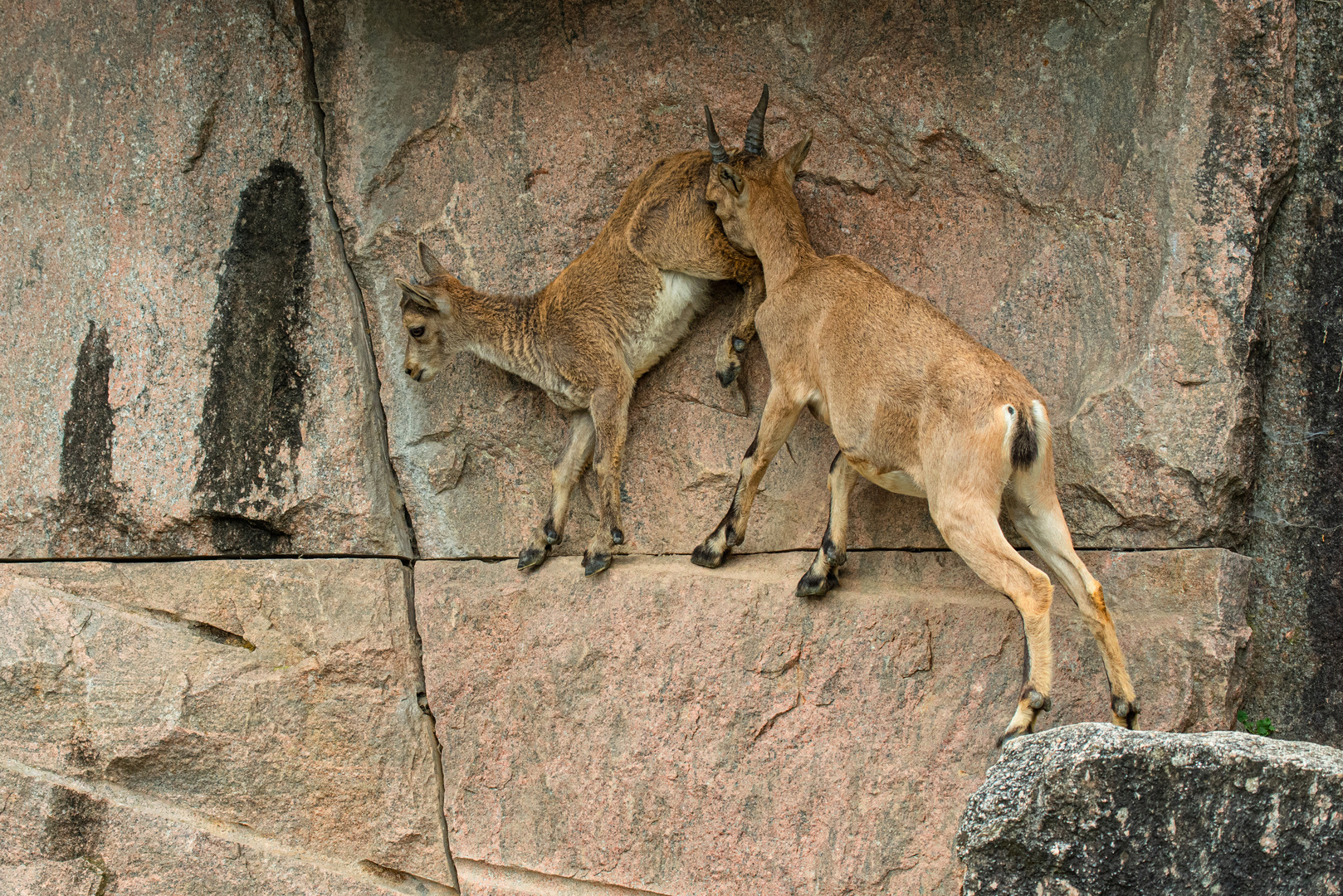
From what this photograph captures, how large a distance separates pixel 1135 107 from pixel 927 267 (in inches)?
42.0

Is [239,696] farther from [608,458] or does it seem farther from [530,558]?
[608,458]

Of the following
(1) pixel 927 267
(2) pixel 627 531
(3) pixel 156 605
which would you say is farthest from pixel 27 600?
(1) pixel 927 267

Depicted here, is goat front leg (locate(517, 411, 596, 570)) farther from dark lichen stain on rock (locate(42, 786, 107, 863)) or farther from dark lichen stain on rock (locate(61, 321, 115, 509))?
dark lichen stain on rock (locate(42, 786, 107, 863))

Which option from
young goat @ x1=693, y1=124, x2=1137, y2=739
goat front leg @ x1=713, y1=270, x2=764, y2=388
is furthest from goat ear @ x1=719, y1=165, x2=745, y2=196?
goat front leg @ x1=713, y1=270, x2=764, y2=388

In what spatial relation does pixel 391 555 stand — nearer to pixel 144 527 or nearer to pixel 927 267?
pixel 144 527

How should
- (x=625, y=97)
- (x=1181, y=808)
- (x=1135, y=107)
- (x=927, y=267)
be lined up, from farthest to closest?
1. (x=625, y=97)
2. (x=927, y=267)
3. (x=1135, y=107)
4. (x=1181, y=808)

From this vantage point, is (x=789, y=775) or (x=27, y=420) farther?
(x=27, y=420)

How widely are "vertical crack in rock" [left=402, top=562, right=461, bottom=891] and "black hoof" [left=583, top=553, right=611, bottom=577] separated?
966 mm

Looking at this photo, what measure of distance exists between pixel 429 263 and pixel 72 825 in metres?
3.19

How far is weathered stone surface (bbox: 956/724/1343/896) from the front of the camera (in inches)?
127

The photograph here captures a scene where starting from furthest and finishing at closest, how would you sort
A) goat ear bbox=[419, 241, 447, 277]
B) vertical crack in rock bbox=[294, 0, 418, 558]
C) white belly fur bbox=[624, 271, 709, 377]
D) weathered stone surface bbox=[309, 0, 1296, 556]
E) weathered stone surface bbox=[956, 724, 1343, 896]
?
vertical crack in rock bbox=[294, 0, 418, 558] < goat ear bbox=[419, 241, 447, 277] < white belly fur bbox=[624, 271, 709, 377] < weathered stone surface bbox=[309, 0, 1296, 556] < weathered stone surface bbox=[956, 724, 1343, 896]

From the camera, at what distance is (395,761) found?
19.6 feet

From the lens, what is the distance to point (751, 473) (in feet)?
17.7

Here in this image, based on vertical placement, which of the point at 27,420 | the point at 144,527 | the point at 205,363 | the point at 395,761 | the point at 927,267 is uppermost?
the point at 927,267
